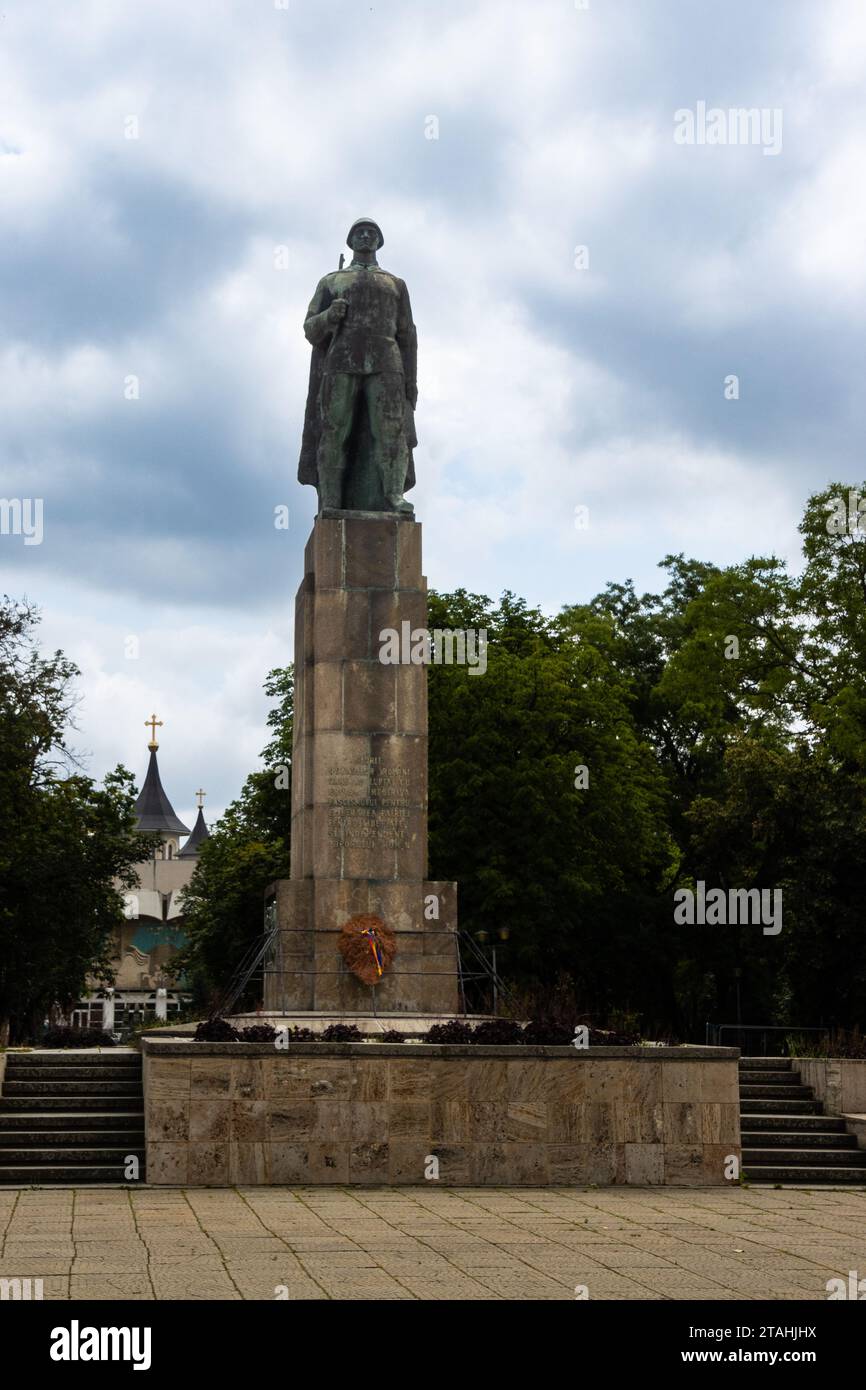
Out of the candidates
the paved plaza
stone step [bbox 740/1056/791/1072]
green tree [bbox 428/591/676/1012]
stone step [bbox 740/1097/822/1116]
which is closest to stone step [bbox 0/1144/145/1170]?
the paved plaza

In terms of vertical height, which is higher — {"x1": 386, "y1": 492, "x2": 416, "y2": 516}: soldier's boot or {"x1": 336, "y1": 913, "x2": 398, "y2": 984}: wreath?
{"x1": 386, "y1": 492, "x2": 416, "y2": 516}: soldier's boot

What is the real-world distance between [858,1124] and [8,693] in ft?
69.7

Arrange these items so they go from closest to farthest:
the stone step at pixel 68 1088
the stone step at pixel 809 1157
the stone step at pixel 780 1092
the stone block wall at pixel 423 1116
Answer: the stone block wall at pixel 423 1116 < the stone step at pixel 809 1157 < the stone step at pixel 68 1088 < the stone step at pixel 780 1092

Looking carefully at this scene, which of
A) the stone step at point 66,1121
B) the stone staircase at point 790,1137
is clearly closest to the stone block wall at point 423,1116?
the stone staircase at point 790,1137

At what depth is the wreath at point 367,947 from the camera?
21.1m

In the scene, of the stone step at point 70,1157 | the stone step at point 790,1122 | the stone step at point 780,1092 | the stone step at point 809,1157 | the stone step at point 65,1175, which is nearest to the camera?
the stone step at point 65,1175

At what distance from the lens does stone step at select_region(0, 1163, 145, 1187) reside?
16594mm

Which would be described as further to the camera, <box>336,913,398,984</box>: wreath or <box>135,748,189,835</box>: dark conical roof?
<box>135,748,189,835</box>: dark conical roof

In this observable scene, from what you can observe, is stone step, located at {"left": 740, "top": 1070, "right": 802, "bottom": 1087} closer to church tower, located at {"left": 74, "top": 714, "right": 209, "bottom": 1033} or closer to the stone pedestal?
the stone pedestal

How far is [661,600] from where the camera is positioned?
54.9 m

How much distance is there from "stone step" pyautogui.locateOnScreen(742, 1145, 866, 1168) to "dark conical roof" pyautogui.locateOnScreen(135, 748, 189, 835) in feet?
389

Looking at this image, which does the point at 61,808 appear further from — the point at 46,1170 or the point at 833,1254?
the point at 833,1254

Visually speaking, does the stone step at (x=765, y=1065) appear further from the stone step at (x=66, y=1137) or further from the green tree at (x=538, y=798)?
the green tree at (x=538, y=798)

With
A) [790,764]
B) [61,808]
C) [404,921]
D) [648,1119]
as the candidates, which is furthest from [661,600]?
[648,1119]
